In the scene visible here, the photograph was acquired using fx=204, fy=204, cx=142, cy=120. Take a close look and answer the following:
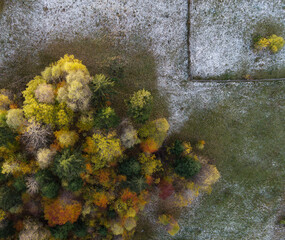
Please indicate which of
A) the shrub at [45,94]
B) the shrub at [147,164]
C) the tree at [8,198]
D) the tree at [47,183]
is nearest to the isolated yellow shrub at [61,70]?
the shrub at [45,94]

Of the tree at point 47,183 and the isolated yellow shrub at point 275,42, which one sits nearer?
the tree at point 47,183

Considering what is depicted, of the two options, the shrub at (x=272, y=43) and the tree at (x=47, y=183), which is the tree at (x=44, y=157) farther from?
the shrub at (x=272, y=43)

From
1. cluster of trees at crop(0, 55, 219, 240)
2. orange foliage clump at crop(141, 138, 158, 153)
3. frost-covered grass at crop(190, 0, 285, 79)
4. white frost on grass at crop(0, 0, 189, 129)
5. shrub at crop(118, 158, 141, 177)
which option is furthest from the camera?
frost-covered grass at crop(190, 0, 285, 79)

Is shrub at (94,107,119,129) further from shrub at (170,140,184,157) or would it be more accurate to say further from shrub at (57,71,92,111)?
shrub at (170,140,184,157)

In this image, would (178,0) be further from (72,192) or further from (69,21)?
(72,192)

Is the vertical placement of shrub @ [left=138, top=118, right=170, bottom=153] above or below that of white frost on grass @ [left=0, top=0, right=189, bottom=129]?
below

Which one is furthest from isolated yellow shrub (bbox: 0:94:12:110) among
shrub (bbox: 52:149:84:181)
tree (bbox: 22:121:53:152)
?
shrub (bbox: 52:149:84:181)
